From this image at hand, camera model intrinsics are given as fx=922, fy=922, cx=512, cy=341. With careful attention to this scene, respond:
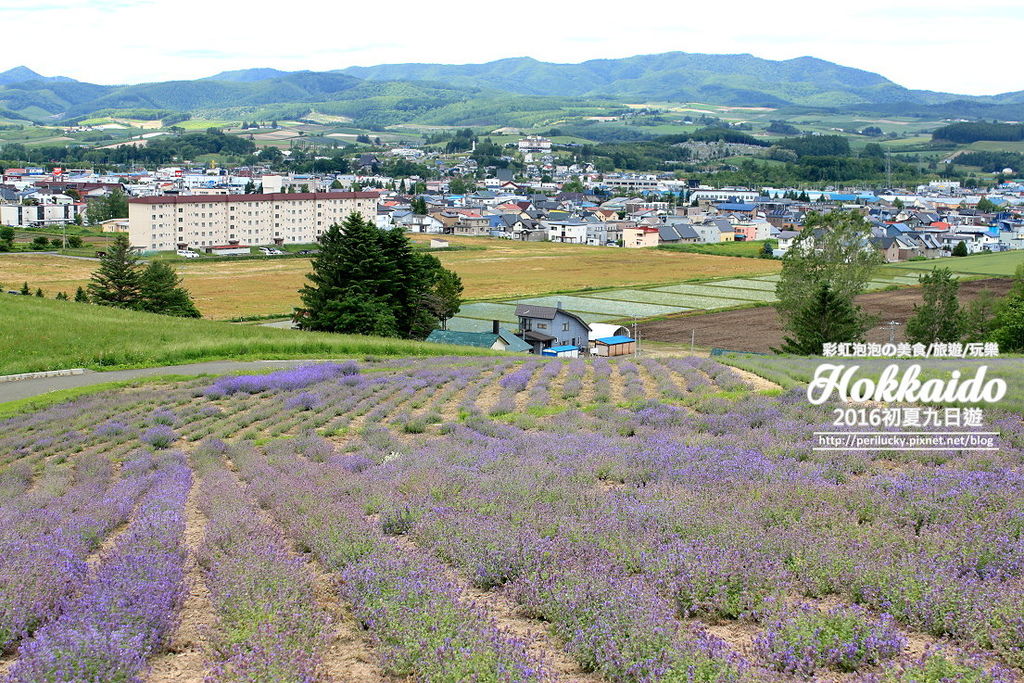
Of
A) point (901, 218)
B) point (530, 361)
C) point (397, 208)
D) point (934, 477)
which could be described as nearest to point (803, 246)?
point (530, 361)

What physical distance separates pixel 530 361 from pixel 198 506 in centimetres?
1286

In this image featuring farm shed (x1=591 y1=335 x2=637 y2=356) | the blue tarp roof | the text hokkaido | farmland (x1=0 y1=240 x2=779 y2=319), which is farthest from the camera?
farmland (x1=0 y1=240 x2=779 y2=319)

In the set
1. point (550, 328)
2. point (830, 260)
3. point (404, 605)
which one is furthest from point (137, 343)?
point (830, 260)

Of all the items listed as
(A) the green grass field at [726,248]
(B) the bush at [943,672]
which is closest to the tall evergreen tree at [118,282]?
(B) the bush at [943,672]

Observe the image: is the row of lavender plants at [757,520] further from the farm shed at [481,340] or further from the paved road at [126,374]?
the farm shed at [481,340]

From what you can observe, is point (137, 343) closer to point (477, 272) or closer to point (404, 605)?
point (404, 605)

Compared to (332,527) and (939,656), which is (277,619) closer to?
(332,527)

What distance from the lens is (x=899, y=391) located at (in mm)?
11375

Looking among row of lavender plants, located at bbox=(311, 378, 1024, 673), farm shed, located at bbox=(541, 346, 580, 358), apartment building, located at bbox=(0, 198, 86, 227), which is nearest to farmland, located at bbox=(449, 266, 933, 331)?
farm shed, located at bbox=(541, 346, 580, 358)

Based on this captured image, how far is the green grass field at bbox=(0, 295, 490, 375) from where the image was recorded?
24.2 meters

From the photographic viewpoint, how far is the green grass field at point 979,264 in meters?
70.6

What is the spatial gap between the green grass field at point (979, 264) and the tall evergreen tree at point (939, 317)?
36.5 meters

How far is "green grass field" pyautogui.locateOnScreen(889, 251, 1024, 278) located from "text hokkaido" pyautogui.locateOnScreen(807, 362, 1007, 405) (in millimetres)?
60018

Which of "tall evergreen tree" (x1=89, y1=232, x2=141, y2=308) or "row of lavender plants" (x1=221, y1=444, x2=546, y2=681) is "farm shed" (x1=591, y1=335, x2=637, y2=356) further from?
"row of lavender plants" (x1=221, y1=444, x2=546, y2=681)
